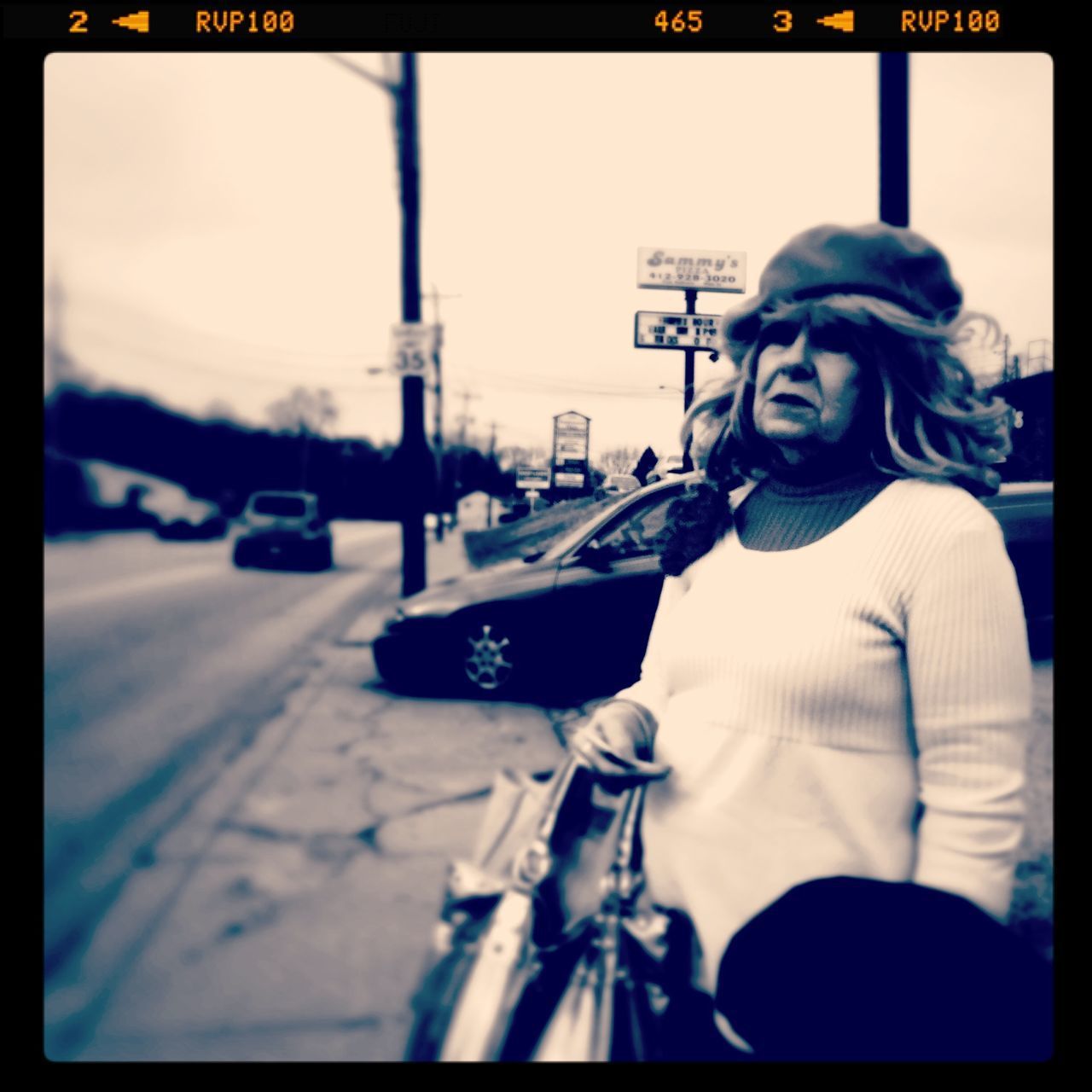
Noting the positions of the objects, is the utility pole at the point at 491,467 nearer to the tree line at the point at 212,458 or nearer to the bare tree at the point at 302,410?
the tree line at the point at 212,458

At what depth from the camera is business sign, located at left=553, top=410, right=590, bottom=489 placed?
1.61 metres

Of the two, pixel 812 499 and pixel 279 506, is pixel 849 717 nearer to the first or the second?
pixel 812 499

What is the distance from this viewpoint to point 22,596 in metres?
1.42

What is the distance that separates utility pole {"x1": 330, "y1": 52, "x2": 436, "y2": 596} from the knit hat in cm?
77

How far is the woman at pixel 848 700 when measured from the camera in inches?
38.8

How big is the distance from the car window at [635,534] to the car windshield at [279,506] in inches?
27.0

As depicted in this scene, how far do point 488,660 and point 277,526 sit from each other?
3.66 ft

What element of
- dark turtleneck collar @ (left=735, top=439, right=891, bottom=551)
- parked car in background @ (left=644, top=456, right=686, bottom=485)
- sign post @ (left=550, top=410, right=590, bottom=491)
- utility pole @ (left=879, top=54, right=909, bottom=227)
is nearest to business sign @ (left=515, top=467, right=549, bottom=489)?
sign post @ (left=550, top=410, right=590, bottom=491)

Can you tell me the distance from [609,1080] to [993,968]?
0.57 meters

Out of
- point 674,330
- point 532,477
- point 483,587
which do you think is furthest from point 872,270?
point 483,587

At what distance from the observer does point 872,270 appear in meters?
1.12

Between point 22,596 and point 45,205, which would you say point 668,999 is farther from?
point 45,205

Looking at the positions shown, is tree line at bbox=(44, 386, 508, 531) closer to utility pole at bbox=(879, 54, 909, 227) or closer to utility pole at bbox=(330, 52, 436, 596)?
utility pole at bbox=(330, 52, 436, 596)

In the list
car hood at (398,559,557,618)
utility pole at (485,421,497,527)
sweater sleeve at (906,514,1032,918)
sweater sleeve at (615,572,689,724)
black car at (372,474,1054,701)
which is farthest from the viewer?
car hood at (398,559,557,618)
